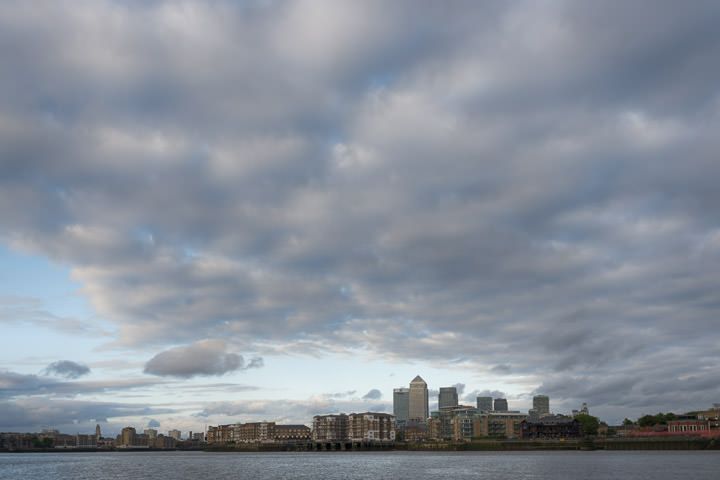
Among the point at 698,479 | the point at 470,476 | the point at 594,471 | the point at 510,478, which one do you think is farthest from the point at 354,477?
the point at 698,479

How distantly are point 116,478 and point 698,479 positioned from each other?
342 ft

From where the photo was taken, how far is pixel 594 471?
11375 cm

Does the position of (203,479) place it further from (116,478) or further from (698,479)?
(698,479)

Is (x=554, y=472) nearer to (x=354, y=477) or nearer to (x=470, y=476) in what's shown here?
(x=470, y=476)

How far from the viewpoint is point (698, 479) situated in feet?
302

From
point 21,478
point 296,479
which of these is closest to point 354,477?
point 296,479

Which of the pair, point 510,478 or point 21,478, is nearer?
point 510,478

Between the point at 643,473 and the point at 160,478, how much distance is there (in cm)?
8859

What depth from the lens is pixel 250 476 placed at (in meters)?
122

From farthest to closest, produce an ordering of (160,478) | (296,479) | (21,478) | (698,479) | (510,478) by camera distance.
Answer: (21,478)
(160,478)
(296,479)
(510,478)
(698,479)

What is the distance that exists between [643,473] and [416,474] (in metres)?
39.7

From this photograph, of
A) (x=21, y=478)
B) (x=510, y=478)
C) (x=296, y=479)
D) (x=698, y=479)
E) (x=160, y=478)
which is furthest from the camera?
(x=21, y=478)

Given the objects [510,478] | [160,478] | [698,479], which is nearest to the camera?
[698,479]

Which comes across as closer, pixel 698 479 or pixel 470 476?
pixel 698 479
